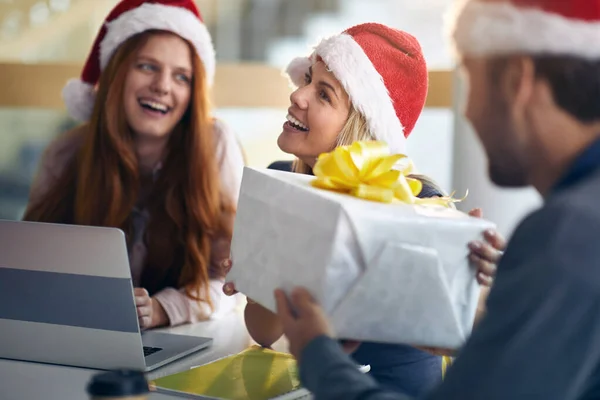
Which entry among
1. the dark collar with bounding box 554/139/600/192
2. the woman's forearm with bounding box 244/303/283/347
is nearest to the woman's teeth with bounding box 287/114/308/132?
the woman's forearm with bounding box 244/303/283/347

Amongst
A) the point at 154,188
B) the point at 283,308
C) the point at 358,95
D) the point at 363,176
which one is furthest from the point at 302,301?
the point at 154,188

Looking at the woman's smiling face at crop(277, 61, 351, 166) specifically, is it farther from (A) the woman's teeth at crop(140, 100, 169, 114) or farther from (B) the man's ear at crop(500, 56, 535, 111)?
(B) the man's ear at crop(500, 56, 535, 111)

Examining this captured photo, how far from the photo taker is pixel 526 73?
33.3 inches

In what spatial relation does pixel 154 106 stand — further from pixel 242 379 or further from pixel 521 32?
pixel 521 32

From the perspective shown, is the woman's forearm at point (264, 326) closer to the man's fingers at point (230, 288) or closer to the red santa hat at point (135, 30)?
the man's fingers at point (230, 288)

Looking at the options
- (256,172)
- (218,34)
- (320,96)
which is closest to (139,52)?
(320,96)

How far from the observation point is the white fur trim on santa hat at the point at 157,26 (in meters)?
2.32

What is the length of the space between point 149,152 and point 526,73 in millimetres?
1666

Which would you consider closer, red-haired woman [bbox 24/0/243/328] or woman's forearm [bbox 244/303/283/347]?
woman's forearm [bbox 244/303/283/347]

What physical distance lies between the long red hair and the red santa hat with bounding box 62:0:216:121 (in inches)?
1.4

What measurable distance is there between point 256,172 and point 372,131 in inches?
23.4

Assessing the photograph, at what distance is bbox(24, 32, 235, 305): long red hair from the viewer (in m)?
2.16

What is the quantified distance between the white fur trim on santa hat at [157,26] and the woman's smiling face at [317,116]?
69 centimetres

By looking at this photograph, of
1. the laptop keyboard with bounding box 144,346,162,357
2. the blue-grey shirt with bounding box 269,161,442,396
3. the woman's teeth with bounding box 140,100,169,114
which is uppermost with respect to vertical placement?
the woman's teeth with bounding box 140,100,169,114
